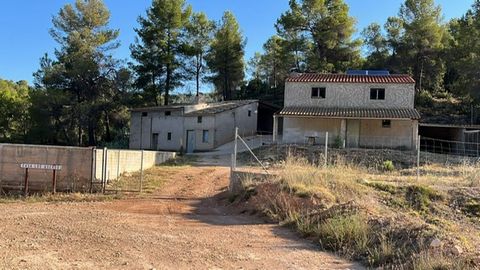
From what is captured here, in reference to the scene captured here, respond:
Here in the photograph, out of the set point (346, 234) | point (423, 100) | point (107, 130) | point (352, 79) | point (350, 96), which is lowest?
point (346, 234)

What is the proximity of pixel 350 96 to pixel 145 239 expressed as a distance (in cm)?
2974

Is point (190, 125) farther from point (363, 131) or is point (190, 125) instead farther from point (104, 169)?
point (104, 169)

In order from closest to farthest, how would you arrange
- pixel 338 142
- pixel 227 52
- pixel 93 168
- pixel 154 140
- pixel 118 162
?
pixel 93 168
pixel 118 162
pixel 338 142
pixel 154 140
pixel 227 52

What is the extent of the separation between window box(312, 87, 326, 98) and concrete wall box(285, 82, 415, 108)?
24 cm

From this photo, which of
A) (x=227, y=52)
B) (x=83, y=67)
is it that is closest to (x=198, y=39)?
(x=227, y=52)

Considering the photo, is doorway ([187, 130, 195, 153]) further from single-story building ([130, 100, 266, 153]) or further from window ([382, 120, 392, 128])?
window ([382, 120, 392, 128])

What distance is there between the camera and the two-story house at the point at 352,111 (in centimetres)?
3553

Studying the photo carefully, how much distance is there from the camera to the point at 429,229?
9.68m

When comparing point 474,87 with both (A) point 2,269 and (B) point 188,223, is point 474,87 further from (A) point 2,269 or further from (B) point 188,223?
(A) point 2,269

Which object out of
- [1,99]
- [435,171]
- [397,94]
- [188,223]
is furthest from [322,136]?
[1,99]

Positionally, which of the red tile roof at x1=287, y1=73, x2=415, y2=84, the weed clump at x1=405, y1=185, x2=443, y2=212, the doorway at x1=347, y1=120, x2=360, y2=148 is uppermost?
the red tile roof at x1=287, y1=73, x2=415, y2=84

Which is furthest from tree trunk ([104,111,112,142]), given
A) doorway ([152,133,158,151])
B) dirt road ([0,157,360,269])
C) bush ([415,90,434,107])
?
dirt road ([0,157,360,269])

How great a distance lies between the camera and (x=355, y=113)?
35.6 m

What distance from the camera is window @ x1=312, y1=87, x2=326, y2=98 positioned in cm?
3822
